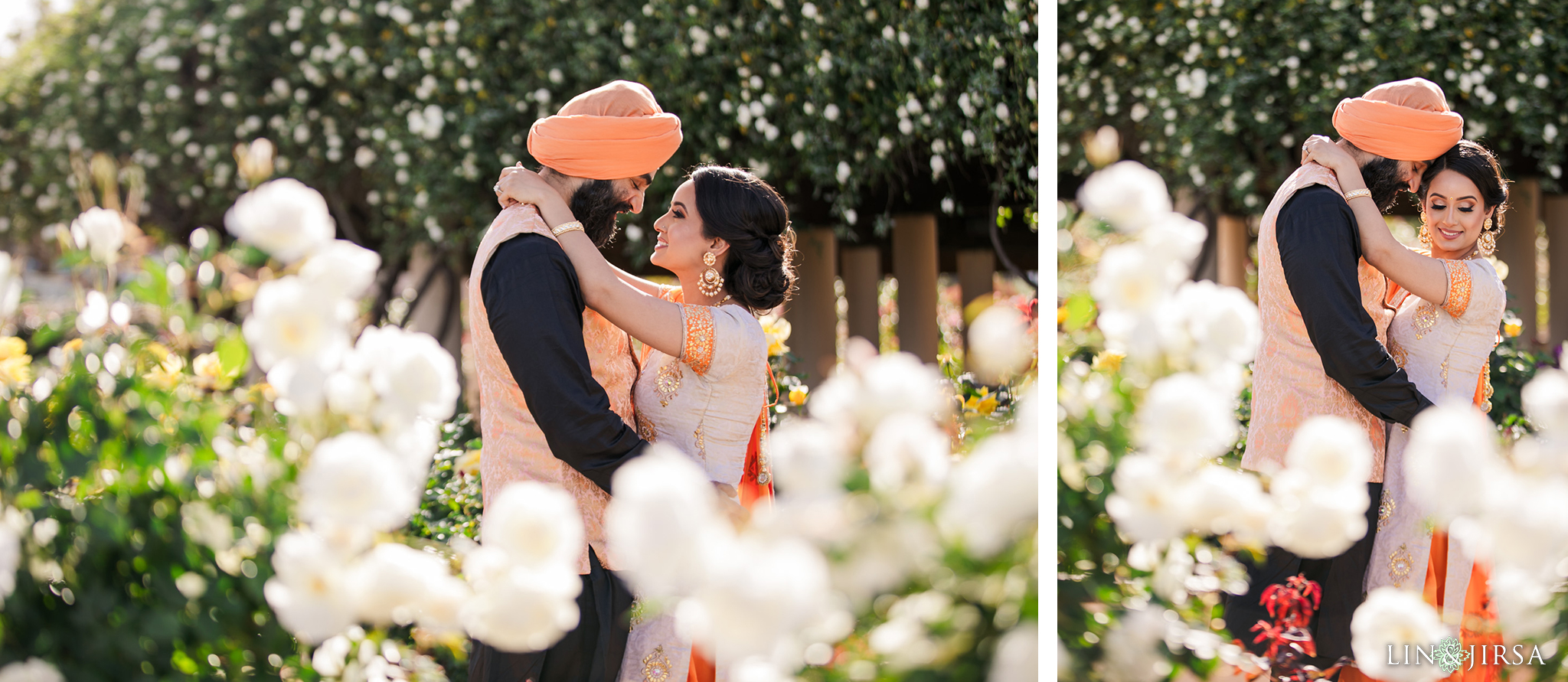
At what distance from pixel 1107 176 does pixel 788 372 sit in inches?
87.0

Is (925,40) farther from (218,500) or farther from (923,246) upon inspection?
(218,500)

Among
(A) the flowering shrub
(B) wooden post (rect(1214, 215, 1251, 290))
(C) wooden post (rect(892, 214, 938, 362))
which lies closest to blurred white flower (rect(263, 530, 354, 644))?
(A) the flowering shrub

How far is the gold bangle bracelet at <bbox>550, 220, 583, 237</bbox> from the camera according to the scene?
5.04ft

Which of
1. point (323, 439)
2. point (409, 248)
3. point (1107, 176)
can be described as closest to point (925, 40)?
point (1107, 176)

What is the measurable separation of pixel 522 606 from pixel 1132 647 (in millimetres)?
534

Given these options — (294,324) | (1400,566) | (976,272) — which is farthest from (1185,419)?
(976,272)

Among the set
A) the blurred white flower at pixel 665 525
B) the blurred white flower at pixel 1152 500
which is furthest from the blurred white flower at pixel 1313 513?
the blurred white flower at pixel 665 525

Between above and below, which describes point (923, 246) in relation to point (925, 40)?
below

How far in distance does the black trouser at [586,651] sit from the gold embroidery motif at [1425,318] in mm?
1656

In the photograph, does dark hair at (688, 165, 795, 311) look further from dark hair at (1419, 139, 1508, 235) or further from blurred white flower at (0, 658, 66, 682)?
dark hair at (1419, 139, 1508, 235)

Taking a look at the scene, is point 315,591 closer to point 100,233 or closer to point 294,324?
point 294,324

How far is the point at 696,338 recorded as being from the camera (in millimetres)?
1610

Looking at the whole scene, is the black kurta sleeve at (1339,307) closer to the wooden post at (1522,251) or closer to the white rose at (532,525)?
the white rose at (532,525)

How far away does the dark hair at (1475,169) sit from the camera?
1942 millimetres
